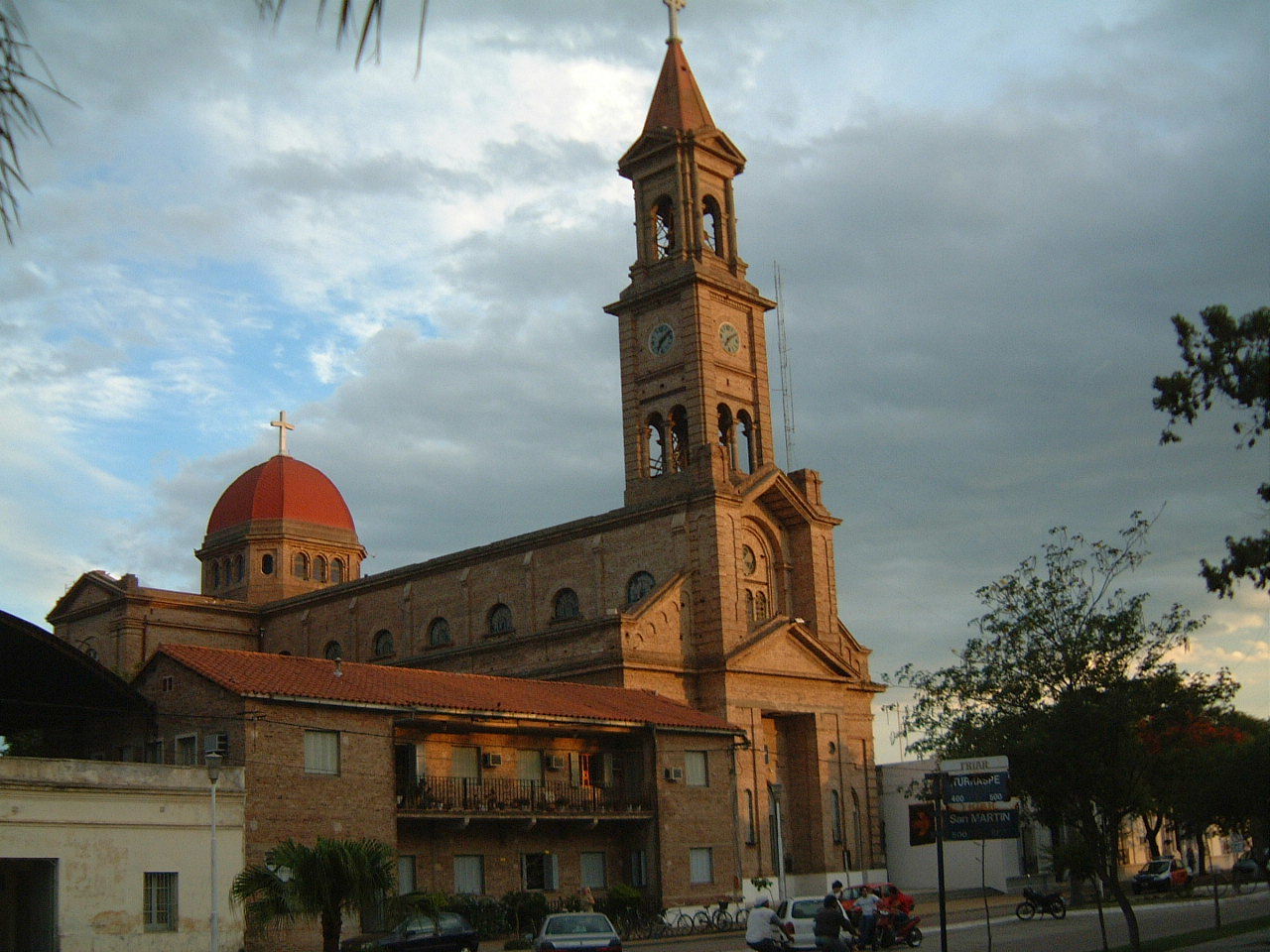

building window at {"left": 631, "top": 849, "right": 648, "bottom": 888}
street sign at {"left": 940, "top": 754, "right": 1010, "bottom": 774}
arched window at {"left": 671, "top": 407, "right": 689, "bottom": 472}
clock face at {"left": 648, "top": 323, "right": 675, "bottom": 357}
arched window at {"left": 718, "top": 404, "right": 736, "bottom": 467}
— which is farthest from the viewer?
clock face at {"left": 648, "top": 323, "right": 675, "bottom": 357}

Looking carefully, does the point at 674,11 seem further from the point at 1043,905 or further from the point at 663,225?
the point at 1043,905

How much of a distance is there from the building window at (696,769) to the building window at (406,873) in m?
10.7

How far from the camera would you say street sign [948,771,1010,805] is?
23203 mm

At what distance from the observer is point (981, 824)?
77.9ft

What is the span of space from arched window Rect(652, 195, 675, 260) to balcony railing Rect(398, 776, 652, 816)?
2605cm

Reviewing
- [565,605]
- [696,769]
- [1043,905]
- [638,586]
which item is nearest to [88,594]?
[565,605]

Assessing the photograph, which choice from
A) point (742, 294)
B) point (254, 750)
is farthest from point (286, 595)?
point (254, 750)

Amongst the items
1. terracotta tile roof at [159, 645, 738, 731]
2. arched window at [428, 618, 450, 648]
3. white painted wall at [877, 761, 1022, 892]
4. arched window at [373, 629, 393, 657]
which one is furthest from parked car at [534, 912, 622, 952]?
arched window at [373, 629, 393, 657]

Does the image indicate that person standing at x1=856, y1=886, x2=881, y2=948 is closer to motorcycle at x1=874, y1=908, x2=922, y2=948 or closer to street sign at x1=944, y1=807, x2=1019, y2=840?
motorcycle at x1=874, y1=908, x2=922, y2=948

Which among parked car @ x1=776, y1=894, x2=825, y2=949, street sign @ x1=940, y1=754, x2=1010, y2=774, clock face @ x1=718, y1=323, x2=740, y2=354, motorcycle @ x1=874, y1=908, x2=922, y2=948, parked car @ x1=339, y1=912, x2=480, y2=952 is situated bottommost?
motorcycle @ x1=874, y1=908, x2=922, y2=948

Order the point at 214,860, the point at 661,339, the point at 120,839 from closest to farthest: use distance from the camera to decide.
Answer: the point at 214,860
the point at 120,839
the point at 661,339

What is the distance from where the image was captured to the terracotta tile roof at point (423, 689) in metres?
35.3

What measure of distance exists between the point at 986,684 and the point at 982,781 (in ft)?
23.9

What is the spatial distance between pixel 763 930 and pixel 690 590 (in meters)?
33.1
